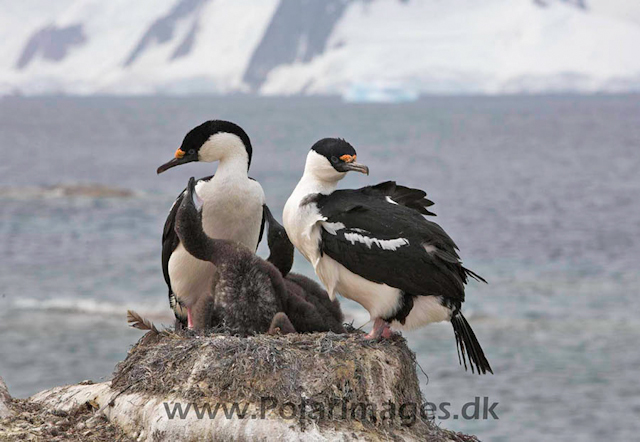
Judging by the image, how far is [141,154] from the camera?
254ft

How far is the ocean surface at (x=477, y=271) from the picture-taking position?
20859 millimetres

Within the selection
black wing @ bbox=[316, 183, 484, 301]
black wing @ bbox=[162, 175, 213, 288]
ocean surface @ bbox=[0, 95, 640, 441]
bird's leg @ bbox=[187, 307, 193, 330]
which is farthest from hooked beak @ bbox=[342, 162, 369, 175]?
ocean surface @ bbox=[0, 95, 640, 441]

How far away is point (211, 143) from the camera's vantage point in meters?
8.62

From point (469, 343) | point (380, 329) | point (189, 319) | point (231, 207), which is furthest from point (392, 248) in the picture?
point (189, 319)

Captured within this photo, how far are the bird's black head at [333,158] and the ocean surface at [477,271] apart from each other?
1220 centimetres

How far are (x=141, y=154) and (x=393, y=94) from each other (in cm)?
9376

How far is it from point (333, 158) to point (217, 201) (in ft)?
4.65

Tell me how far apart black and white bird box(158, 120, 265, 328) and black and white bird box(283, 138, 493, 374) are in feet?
3.08

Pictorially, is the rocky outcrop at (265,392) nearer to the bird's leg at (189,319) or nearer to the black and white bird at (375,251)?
the black and white bird at (375,251)

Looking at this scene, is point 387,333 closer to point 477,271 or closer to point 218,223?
point 218,223

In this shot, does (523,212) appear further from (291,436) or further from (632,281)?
(291,436)

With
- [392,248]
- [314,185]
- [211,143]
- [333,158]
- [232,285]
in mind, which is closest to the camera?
[392,248]

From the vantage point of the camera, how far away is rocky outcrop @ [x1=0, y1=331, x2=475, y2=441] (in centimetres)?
675

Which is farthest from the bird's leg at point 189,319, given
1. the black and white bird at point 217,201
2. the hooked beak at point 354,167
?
the hooked beak at point 354,167
